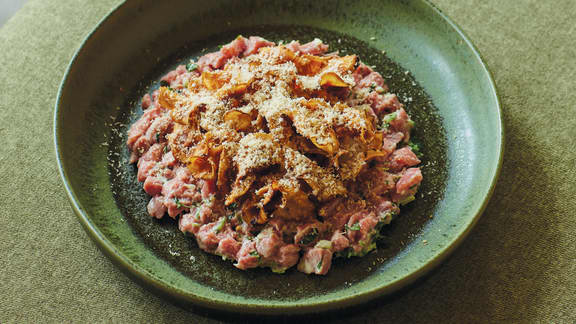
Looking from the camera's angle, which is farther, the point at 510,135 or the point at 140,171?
the point at 510,135

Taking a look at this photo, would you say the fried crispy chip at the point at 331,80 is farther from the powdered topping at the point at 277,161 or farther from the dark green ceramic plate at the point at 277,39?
the dark green ceramic plate at the point at 277,39

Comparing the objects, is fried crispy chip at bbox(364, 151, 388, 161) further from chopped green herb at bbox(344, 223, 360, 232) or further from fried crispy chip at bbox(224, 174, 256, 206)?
fried crispy chip at bbox(224, 174, 256, 206)

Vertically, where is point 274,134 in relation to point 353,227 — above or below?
above

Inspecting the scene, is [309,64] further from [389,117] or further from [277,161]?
[277,161]

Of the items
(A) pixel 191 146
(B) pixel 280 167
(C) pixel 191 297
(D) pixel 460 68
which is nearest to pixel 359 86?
(D) pixel 460 68

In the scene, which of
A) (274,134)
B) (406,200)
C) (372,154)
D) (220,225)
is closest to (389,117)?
(372,154)

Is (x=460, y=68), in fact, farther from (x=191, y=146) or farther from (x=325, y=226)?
(x=191, y=146)

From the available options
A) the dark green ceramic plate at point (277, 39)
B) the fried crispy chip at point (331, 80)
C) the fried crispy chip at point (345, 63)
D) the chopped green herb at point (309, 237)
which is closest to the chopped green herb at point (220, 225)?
the dark green ceramic plate at point (277, 39)
